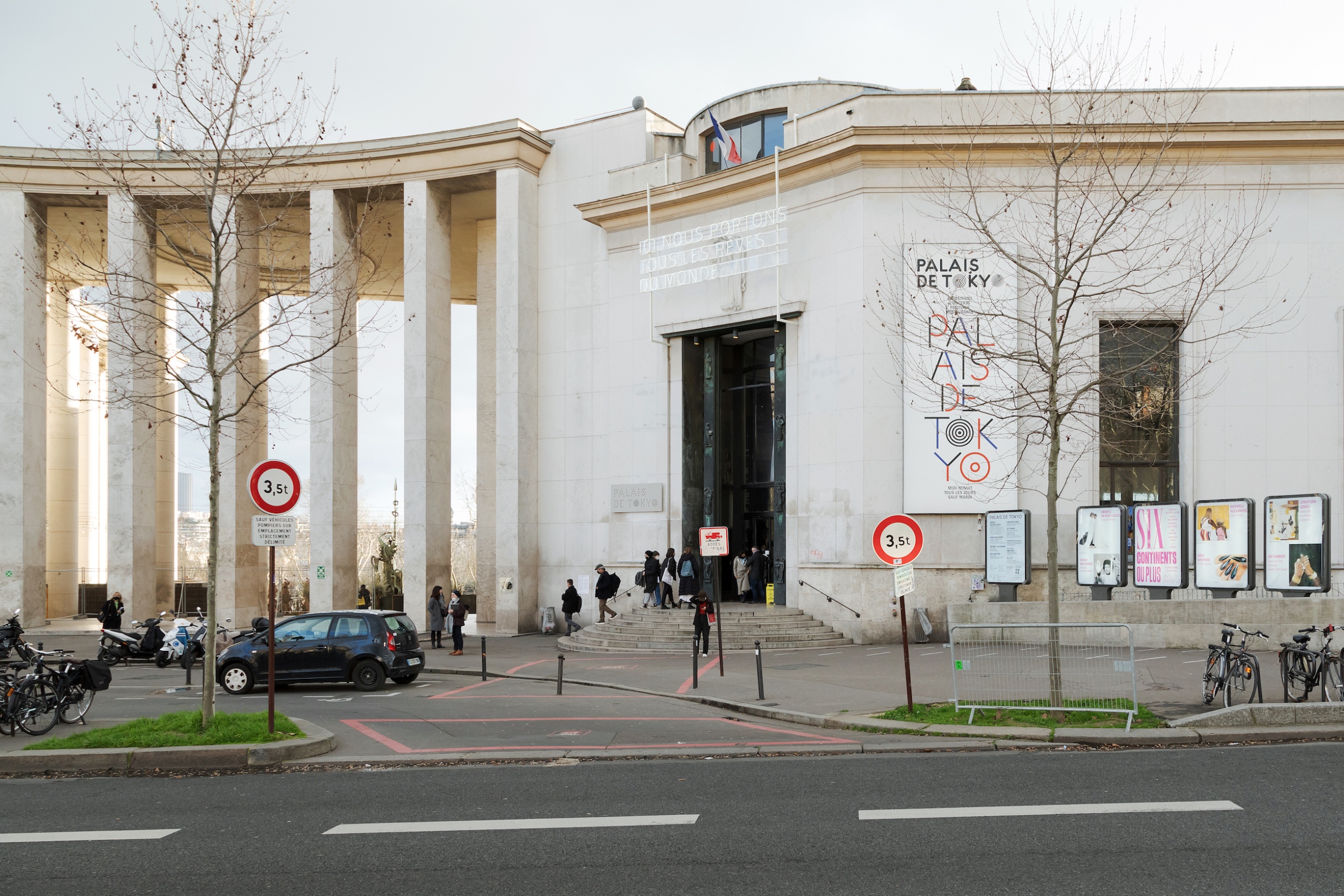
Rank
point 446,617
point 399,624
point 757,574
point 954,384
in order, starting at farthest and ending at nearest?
point 757,574 < point 446,617 < point 954,384 < point 399,624

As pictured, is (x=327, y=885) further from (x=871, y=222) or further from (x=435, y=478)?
(x=435, y=478)

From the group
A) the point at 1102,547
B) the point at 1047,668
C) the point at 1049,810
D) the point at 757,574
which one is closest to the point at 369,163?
the point at 757,574

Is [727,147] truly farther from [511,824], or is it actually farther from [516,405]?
[511,824]

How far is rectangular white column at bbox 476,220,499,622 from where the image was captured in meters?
39.2

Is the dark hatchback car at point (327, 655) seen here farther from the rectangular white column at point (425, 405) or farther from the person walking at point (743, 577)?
the rectangular white column at point (425, 405)

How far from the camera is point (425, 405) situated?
33.9 m

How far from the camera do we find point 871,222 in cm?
2598

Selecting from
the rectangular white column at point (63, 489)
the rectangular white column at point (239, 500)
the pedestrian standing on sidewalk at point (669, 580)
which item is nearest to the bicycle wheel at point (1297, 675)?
the pedestrian standing on sidewalk at point (669, 580)

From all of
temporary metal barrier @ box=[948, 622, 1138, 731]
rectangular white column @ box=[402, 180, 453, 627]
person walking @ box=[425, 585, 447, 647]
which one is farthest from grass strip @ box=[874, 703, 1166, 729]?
rectangular white column @ box=[402, 180, 453, 627]

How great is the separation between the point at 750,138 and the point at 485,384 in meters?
15.1

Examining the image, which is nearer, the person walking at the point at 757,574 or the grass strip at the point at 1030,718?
the grass strip at the point at 1030,718

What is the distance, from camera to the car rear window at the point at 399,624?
64.0 ft

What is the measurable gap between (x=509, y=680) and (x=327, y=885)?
1404cm

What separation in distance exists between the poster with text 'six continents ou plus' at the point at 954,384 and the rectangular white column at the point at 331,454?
19083 mm
